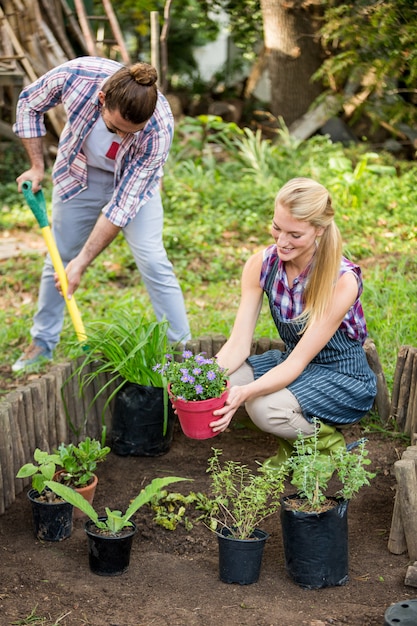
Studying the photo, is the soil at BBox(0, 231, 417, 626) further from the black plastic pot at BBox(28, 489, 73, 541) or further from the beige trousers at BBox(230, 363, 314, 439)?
the beige trousers at BBox(230, 363, 314, 439)

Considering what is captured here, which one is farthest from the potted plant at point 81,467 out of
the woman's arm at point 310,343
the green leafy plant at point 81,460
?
the woman's arm at point 310,343

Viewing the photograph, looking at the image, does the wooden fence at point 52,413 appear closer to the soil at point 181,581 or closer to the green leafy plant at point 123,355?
the green leafy plant at point 123,355

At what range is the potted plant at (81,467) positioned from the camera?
122 inches

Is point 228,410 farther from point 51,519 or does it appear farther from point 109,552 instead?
point 51,519

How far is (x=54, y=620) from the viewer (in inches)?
95.8

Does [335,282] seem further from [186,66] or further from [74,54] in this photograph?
[186,66]

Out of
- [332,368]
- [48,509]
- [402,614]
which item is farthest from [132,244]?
[402,614]

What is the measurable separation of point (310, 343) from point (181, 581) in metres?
1.01

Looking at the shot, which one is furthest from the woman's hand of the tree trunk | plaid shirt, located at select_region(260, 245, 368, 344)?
the tree trunk

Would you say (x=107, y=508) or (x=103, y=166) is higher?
(x=103, y=166)

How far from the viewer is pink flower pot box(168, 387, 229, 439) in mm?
2855

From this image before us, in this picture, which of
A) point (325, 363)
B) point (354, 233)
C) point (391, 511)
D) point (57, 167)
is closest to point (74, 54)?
point (354, 233)

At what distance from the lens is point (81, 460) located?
317cm

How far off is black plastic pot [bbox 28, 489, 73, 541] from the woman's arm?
0.76 m
